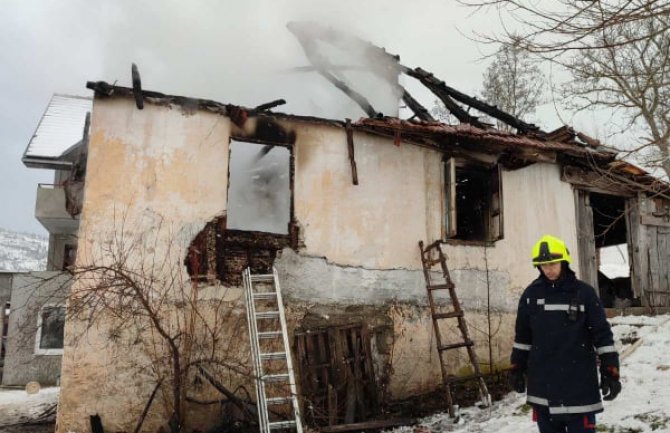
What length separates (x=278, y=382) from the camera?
7.06 meters

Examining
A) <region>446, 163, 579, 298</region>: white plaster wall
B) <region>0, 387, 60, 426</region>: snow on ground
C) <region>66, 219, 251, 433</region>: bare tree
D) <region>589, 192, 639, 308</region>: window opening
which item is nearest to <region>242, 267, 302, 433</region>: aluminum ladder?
<region>66, 219, 251, 433</region>: bare tree

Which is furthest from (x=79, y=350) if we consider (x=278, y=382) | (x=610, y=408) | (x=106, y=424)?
(x=610, y=408)

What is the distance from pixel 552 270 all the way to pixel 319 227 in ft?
14.8

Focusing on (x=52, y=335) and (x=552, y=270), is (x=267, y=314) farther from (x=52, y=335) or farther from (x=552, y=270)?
(x=52, y=335)

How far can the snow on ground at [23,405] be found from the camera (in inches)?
348

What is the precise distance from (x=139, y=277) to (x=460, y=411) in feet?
15.4

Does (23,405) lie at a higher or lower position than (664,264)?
lower

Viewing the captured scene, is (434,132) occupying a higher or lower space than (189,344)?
higher

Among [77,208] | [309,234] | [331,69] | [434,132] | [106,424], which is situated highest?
[331,69]

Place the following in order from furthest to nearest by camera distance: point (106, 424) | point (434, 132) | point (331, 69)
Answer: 1. point (331, 69)
2. point (434, 132)
3. point (106, 424)

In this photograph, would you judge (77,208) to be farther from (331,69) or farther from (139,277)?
(331,69)

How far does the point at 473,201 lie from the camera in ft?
35.4

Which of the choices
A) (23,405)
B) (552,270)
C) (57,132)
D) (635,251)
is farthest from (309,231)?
(57,132)

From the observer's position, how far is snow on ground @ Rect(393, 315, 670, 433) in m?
5.48
